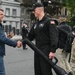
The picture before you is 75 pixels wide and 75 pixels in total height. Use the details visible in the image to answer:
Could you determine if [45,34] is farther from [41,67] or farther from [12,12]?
[12,12]

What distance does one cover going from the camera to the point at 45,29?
7.87m

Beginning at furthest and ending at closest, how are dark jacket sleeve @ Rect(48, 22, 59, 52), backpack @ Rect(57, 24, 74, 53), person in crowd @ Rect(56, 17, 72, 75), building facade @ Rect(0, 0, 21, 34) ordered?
building facade @ Rect(0, 0, 21, 34)
person in crowd @ Rect(56, 17, 72, 75)
backpack @ Rect(57, 24, 74, 53)
dark jacket sleeve @ Rect(48, 22, 59, 52)

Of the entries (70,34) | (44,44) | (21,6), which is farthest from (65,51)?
(21,6)

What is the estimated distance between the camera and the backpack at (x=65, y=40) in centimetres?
1148

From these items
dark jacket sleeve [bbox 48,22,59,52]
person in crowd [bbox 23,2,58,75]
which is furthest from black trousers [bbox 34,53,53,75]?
dark jacket sleeve [bbox 48,22,59,52]

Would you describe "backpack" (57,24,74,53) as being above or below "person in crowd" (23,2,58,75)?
below

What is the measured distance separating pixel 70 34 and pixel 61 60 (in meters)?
1.00

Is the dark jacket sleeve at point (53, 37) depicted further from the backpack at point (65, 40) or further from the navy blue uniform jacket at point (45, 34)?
the backpack at point (65, 40)

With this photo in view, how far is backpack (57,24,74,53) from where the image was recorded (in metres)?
11.5

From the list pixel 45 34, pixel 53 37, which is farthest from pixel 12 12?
pixel 53 37

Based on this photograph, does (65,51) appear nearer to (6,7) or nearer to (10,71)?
(10,71)

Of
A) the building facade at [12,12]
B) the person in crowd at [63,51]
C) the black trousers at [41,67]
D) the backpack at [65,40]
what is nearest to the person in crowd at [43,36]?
the black trousers at [41,67]

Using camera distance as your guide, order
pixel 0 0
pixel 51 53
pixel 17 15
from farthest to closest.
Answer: pixel 17 15 → pixel 0 0 → pixel 51 53

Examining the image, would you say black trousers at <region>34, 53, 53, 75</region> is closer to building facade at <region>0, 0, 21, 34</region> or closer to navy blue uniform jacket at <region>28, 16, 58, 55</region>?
navy blue uniform jacket at <region>28, 16, 58, 55</region>
